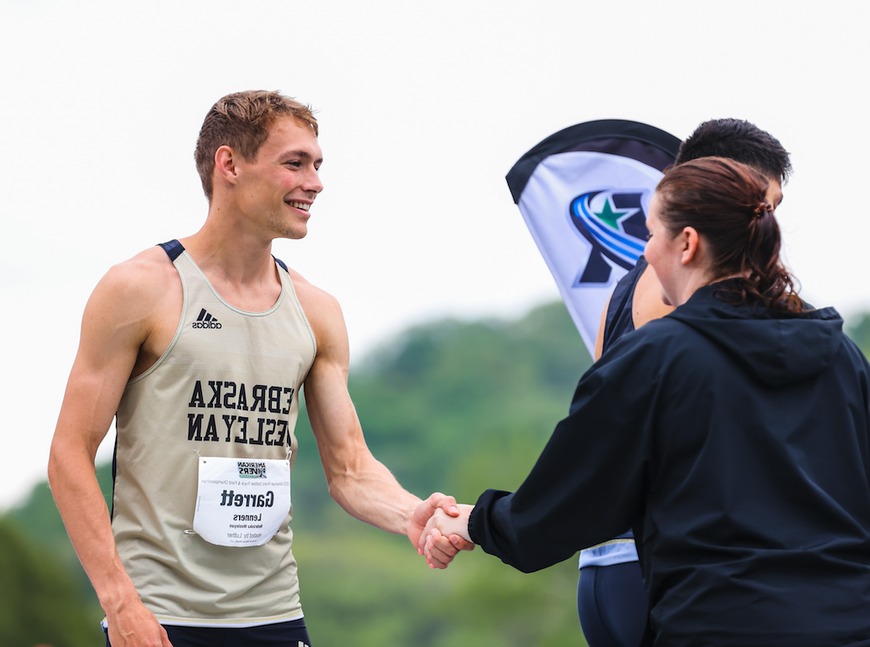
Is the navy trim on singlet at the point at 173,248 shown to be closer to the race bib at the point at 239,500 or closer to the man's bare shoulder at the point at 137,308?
the man's bare shoulder at the point at 137,308

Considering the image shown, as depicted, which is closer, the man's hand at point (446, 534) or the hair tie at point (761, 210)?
the hair tie at point (761, 210)

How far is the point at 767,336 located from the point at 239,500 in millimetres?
1799

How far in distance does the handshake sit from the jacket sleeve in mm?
631

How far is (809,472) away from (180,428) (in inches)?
76.8

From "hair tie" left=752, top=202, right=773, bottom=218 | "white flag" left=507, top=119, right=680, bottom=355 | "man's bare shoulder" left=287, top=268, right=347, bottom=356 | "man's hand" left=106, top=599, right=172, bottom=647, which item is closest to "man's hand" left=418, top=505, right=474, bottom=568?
"man's bare shoulder" left=287, top=268, right=347, bottom=356

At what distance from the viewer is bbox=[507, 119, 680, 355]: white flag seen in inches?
182

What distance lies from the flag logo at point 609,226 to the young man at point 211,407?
1476 millimetres

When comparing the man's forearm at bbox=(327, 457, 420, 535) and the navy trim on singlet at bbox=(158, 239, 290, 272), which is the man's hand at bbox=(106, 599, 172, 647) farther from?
the navy trim on singlet at bbox=(158, 239, 290, 272)

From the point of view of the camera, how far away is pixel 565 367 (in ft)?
211

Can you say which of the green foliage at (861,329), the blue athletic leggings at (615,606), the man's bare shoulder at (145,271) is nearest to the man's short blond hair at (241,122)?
the man's bare shoulder at (145,271)

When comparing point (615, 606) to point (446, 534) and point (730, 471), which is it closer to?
point (446, 534)

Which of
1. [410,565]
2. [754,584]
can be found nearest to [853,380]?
[754,584]

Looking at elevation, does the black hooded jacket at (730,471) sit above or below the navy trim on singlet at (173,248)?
below

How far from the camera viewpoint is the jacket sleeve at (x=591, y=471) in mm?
2350
